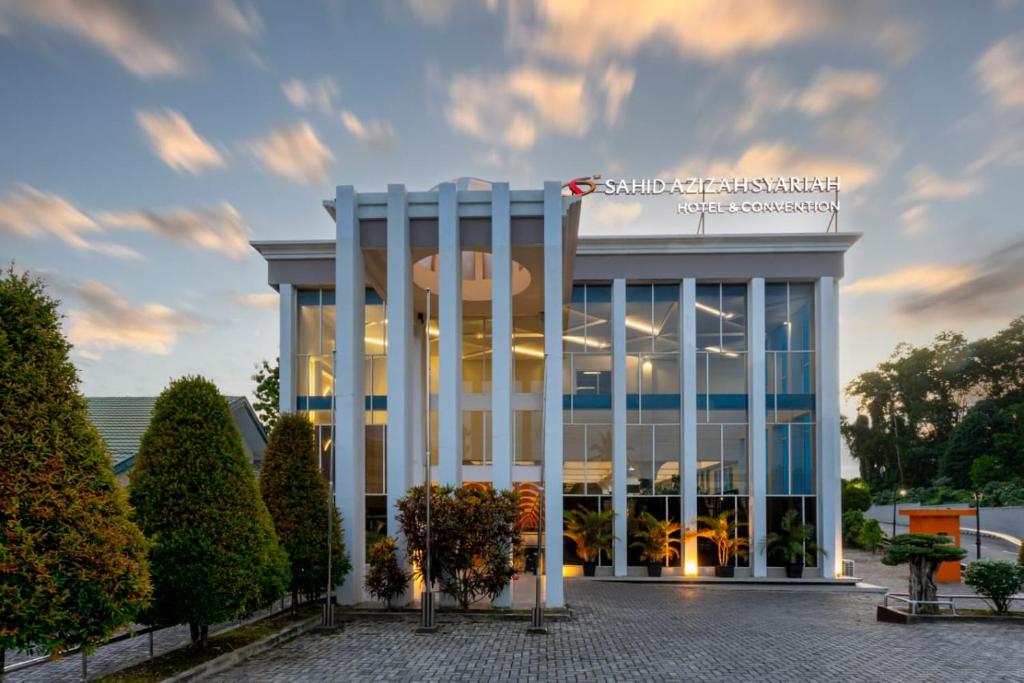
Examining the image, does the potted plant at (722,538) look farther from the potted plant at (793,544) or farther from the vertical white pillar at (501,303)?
the vertical white pillar at (501,303)

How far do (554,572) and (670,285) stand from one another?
46.1 ft

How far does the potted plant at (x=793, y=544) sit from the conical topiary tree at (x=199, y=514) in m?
19.5

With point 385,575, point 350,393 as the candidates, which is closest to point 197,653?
point 385,575

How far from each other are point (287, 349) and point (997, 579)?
2414 centimetres

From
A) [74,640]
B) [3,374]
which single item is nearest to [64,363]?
[3,374]

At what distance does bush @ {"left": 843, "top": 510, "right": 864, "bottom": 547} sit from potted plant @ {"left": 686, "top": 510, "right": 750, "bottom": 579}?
1466 cm

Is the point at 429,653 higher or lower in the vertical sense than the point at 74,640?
lower

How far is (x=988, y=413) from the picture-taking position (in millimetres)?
59906

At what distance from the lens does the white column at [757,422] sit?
25609 mm

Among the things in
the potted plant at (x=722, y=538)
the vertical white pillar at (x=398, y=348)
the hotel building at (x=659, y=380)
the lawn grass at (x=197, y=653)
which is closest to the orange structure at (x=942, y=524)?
the hotel building at (x=659, y=380)

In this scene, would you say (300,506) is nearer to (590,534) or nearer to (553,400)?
(553,400)

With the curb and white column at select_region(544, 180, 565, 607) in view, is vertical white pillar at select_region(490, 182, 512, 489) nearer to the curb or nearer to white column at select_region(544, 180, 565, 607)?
white column at select_region(544, 180, 565, 607)

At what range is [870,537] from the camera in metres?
34.8

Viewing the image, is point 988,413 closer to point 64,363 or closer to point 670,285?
point 670,285
